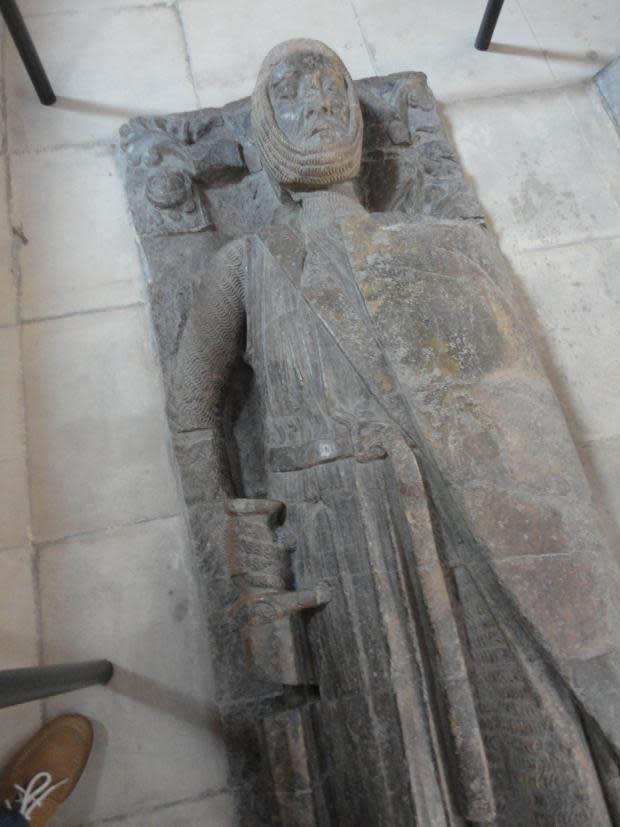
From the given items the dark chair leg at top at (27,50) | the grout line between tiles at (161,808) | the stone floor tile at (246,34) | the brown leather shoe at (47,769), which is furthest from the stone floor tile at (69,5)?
the grout line between tiles at (161,808)

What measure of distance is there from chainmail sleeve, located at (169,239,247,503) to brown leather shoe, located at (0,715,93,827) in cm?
75

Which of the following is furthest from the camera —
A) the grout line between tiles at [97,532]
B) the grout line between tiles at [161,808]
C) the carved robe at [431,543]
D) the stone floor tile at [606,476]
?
the stone floor tile at [606,476]

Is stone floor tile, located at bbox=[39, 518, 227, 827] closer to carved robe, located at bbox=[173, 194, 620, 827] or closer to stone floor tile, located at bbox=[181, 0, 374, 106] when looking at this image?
carved robe, located at bbox=[173, 194, 620, 827]

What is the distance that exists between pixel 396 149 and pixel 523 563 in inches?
67.3

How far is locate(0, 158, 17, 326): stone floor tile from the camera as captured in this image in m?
2.50

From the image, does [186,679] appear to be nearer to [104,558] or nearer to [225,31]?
[104,558]

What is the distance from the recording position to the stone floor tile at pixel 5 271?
250cm

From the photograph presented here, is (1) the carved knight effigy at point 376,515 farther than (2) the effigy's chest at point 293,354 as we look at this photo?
No

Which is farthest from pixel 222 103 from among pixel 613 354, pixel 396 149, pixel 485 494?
pixel 485 494

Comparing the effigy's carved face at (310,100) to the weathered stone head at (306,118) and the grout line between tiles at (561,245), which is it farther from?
the grout line between tiles at (561,245)

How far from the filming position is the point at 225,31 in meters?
2.96

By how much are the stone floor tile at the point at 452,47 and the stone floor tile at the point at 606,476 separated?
1546 mm

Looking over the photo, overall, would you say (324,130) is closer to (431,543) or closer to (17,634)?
(431,543)

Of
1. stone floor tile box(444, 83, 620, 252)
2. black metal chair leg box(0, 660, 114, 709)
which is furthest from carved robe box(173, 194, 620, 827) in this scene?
stone floor tile box(444, 83, 620, 252)
